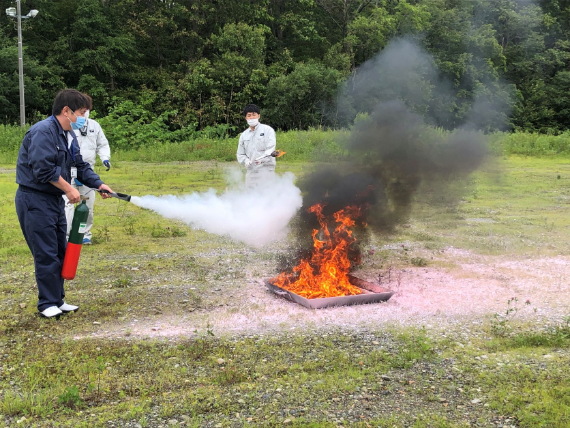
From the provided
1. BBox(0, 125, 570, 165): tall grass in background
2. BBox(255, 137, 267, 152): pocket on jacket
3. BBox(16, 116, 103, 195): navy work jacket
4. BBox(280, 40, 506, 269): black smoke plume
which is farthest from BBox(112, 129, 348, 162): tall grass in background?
BBox(16, 116, 103, 195): navy work jacket

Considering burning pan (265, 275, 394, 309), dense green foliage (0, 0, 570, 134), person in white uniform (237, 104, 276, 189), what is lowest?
burning pan (265, 275, 394, 309)

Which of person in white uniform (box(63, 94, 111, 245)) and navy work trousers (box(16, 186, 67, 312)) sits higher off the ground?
person in white uniform (box(63, 94, 111, 245))

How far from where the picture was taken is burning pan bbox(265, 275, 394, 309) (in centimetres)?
641

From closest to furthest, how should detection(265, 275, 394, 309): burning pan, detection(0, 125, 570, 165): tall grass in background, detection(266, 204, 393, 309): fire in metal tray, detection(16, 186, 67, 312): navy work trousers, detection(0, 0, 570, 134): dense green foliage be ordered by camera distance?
detection(16, 186, 67, 312): navy work trousers < detection(265, 275, 394, 309): burning pan < detection(266, 204, 393, 309): fire in metal tray < detection(0, 125, 570, 165): tall grass in background < detection(0, 0, 570, 134): dense green foliage

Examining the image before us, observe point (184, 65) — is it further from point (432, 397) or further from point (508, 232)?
point (432, 397)

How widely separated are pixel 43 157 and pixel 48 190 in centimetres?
39

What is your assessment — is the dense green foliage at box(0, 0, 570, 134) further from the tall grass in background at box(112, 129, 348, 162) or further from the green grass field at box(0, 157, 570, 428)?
the green grass field at box(0, 157, 570, 428)

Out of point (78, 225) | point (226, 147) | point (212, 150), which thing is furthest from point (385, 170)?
point (226, 147)

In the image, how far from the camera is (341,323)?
5.98m

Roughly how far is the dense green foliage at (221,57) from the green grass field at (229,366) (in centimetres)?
2031

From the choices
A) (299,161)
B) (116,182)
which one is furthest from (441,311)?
(299,161)

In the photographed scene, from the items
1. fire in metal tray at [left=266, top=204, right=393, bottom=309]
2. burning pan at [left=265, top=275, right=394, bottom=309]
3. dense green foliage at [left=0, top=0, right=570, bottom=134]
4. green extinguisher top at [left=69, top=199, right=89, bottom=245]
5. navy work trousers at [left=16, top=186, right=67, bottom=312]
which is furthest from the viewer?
dense green foliage at [left=0, top=0, right=570, bottom=134]

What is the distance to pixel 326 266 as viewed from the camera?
7.16m

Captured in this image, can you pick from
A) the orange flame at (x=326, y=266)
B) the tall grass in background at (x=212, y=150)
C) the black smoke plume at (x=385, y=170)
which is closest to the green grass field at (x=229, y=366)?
the orange flame at (x=326, y=266)
